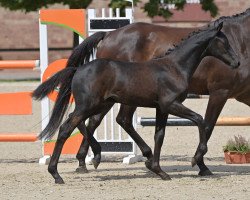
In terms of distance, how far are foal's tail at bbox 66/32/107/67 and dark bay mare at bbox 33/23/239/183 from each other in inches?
34.0

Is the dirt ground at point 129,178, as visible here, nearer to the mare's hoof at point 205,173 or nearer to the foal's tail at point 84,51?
the mare's hoof at point 205,173

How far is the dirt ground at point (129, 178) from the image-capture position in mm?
9906

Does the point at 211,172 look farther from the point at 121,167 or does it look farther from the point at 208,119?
the point at 121,167

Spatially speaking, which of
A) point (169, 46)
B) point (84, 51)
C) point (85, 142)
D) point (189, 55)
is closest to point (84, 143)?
point (85, 142)

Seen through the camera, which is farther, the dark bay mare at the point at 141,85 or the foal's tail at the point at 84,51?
the foal's tail at the point at 84,51

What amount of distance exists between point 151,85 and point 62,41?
25.8m

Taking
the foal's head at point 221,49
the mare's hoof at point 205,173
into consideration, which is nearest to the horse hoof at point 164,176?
the mare's hoof at point 205,173

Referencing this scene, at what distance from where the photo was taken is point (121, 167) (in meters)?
12.6

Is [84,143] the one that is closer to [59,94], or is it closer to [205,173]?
[59,94]

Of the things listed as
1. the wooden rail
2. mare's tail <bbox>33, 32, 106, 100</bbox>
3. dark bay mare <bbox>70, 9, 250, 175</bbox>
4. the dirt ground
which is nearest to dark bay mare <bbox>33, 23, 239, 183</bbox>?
the dirt ground

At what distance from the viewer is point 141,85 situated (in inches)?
428

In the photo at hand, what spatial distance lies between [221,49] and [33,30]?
25964mm

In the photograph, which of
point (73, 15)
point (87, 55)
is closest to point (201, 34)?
point (87, 55)

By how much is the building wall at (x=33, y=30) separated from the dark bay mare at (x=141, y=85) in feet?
81.7
